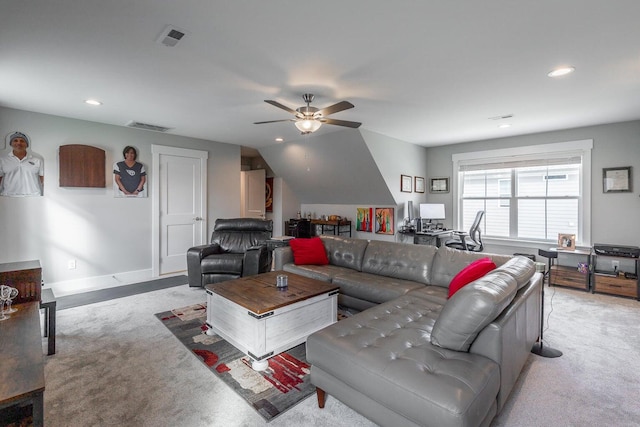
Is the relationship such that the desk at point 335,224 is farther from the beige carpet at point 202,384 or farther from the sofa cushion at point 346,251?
the beige carpet at point 202,384

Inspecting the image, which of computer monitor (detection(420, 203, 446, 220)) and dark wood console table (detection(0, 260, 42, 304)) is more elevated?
computer monitor (detection(420, 203, 446, 220))

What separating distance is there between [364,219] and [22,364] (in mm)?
5362

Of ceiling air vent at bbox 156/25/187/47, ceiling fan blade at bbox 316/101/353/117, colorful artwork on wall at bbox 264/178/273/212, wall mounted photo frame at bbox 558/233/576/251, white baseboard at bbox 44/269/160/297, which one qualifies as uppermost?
ceiling air vent at bbox 156/25/187/47

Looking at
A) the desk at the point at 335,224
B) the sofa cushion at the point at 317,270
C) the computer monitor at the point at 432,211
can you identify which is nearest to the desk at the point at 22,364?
the sofa cushion at the point at 317,270

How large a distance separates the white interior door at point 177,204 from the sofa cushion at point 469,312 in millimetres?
4730

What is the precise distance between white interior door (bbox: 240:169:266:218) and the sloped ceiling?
0.87 metres

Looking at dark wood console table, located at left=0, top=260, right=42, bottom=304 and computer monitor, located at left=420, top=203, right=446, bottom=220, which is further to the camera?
computer monitor, located at left=420, top=203, right=446, bottom=220

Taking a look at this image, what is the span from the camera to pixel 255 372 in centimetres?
219

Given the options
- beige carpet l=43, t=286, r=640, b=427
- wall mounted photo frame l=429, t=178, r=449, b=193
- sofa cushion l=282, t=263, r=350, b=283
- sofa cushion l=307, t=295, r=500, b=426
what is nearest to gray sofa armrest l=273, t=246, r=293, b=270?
sofa cushion l=282, t=263, r=350, b=283

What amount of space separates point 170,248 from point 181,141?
186cm

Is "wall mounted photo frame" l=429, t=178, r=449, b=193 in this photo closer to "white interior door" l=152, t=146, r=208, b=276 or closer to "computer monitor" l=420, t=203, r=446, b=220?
"computer monitor" l=420, t=203, r=446, b=220

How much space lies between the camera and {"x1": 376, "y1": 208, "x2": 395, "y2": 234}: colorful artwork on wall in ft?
19.0

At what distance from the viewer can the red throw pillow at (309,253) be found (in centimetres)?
379

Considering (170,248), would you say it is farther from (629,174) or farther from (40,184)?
(629,174)
